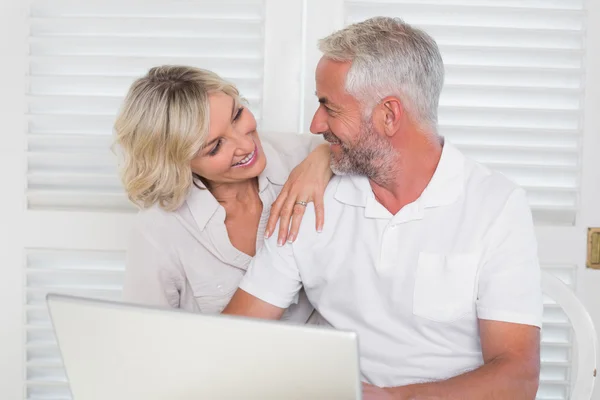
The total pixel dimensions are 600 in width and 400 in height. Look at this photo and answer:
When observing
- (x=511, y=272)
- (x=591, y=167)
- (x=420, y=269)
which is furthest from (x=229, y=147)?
(x=591, y=167)

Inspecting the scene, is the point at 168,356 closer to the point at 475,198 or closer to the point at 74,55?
the point at 475,198

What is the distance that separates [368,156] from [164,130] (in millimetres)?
436

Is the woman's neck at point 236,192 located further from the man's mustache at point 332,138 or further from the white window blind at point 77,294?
the white window blind at point 77,294

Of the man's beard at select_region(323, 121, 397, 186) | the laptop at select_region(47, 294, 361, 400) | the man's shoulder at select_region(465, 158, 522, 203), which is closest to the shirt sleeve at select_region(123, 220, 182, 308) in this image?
the man's beard at select_region(323, 121, 397, 186)

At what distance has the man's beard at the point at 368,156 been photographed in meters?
1.55

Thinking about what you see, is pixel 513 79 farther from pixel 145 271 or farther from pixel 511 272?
pixel 145 271

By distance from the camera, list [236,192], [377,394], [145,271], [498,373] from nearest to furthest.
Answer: [377,394] < [498,373] < [145,271] < [236,192]

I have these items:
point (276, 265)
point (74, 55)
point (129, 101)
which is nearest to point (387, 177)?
point (276, 265)

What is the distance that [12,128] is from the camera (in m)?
2.20

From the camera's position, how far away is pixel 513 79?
2.17 meters

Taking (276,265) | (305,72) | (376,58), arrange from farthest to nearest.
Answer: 1. (305,72)
2. (276,265)
3. (376,58)

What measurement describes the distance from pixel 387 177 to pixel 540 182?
0.79 m

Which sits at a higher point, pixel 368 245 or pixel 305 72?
pixel 305 72

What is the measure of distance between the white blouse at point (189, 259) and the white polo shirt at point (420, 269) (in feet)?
0.44
